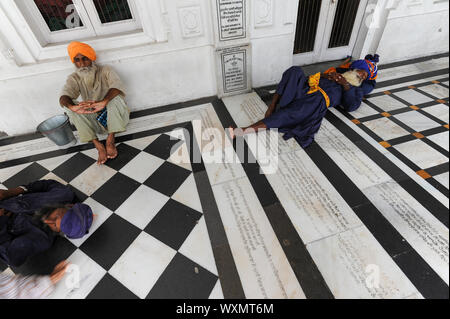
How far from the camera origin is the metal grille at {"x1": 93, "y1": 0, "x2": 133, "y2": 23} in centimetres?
210

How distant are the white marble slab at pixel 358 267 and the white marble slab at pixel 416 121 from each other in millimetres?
1349

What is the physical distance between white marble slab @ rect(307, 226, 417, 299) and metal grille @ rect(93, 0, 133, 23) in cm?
262

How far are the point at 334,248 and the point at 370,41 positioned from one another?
2.81 meters

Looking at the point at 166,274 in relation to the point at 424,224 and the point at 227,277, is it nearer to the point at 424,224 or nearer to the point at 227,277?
the point at 227,277

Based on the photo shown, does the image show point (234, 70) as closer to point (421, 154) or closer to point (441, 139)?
point (421, 154)

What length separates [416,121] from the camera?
2152mm

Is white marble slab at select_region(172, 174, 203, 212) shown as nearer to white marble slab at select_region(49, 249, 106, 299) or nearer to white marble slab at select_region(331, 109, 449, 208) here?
white marble slab at select_region(49, 249, 106, 299)

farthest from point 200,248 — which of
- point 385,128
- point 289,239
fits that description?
point 385,128

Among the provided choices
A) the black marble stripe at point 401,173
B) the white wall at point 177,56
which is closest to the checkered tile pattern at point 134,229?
the white wall at point 177,56

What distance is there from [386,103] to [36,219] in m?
3.28

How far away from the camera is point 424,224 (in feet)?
4.68

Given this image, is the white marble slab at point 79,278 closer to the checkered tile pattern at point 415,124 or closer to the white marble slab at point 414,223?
the white marble slab at point 414,223

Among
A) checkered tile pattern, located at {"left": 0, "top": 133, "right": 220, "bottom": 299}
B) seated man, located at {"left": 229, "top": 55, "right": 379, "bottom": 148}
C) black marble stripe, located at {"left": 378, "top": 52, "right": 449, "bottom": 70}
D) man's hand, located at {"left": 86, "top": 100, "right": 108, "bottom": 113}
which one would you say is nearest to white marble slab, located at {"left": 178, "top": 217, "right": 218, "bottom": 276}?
checkered tile pattern, located at {"left": 0, "top": 133, "right": 220, "bottom": 299}

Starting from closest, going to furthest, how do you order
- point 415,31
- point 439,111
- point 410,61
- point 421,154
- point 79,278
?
1. point 79,278
2. point 421,154
3. point 439,111
4. point 415,31
5. point 410,61
